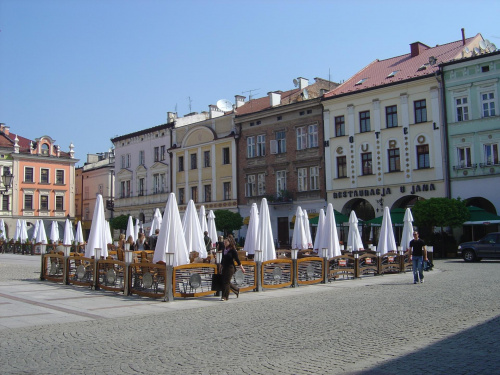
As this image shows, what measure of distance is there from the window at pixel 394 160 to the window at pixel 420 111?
249 cm

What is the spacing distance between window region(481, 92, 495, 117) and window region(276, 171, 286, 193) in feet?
50.6

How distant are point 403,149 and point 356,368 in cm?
2996

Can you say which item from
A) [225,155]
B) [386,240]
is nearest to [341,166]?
[225,155]

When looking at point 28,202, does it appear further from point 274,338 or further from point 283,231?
point 274,338

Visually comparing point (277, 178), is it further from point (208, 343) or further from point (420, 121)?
point (208, 343)

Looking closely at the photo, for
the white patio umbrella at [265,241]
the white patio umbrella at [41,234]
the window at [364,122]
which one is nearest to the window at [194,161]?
the white patio umbrella at [41,234]

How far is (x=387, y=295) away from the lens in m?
14.1

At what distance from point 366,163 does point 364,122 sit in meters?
3.02

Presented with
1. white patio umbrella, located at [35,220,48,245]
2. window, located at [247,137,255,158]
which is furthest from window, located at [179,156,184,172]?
white patio umbrella, located at [35,220,48,245]

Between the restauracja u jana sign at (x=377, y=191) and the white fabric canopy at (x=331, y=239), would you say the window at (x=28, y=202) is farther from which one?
the white fabric canopy at (x=331, y=239)

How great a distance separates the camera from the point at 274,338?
8422 mm

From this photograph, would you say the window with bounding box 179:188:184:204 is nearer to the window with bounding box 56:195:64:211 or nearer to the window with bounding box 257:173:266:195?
the window with bounding box 257:173:266:195

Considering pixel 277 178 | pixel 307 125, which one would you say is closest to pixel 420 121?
pixel 307 125

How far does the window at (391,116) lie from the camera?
35312 mm
